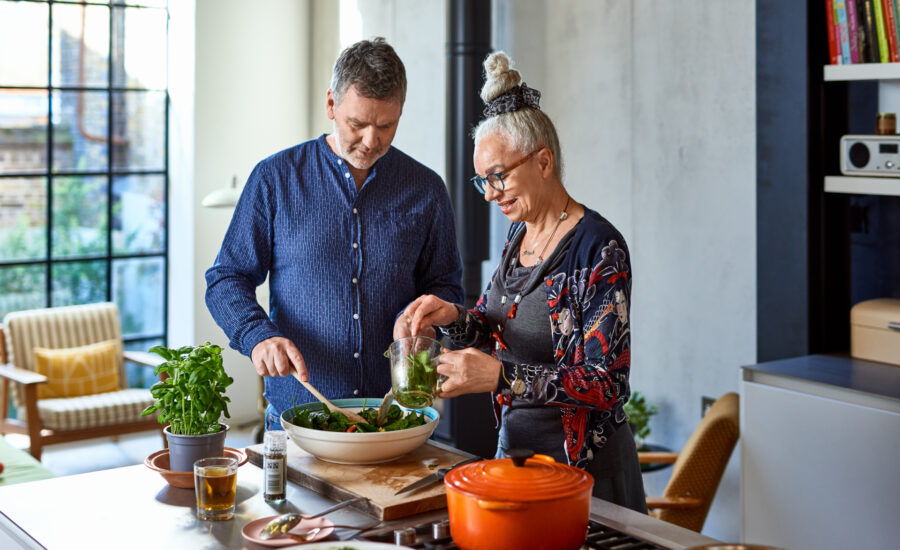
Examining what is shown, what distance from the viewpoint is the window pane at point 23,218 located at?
5.82 meters

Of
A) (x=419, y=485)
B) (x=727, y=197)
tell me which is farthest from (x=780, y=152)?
(x=419, y=485)

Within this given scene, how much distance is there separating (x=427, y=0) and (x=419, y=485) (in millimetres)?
4298

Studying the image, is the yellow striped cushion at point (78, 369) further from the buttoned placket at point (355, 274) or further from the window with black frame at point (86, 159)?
the buttoned placket at point (355, 274)

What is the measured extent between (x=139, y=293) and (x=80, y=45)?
63.3 inches

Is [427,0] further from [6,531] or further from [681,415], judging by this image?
[6,531]

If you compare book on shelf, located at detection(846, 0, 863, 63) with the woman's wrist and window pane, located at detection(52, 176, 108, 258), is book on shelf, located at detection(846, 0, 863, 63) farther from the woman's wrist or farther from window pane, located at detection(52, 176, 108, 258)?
window pane, located at detection(52, 176, 108, 258)

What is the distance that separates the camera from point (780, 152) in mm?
3258

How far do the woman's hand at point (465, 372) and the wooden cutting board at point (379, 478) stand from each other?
0.16 metres

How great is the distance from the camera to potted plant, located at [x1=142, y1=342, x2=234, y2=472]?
1765mm

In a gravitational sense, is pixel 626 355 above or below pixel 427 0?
below

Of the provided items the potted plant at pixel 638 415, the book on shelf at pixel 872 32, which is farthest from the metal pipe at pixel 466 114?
the book on shelf at pixel 872 32

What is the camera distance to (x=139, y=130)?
630 centimetres

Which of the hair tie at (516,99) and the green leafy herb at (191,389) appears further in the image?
the hair tie at (516,99)

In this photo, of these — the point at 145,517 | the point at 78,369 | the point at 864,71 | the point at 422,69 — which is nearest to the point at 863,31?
the point at 864,71
